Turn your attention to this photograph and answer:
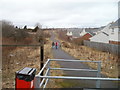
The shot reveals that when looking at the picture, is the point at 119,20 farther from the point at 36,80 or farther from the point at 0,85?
the point at 36,80

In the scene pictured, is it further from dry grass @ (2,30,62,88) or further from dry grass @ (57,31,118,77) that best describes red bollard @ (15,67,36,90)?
dry grass @ (57,31,118,77)

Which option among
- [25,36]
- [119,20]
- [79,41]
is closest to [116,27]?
[119,20]

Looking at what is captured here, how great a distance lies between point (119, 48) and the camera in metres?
15.2

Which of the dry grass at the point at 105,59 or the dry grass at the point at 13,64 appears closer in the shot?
the dry grass at the point at 13,64

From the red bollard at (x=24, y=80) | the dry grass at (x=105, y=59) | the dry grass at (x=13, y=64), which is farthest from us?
the dry grass at (x=105, y=59)

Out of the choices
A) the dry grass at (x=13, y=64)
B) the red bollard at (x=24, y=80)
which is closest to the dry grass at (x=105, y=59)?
the dry grass at (x=13, y=64)

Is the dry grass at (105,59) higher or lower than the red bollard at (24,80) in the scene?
lower

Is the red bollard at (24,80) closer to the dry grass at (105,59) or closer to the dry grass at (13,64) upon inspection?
the dry grass at (13,64)

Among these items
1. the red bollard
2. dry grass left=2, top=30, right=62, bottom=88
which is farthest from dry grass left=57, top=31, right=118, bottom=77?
the red bollard

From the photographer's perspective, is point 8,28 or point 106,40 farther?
point 106,40

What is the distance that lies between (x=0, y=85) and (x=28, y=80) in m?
3.80

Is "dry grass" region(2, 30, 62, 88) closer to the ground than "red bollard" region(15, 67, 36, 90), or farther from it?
closer to the ground

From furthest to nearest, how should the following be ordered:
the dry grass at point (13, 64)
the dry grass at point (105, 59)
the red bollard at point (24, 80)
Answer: the dry grass at point (105, 59)
the dry grass at point (13, 64)
the red bollard at point (24, 80)

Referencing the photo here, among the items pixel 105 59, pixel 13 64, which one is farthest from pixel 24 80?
pixel 105 59
